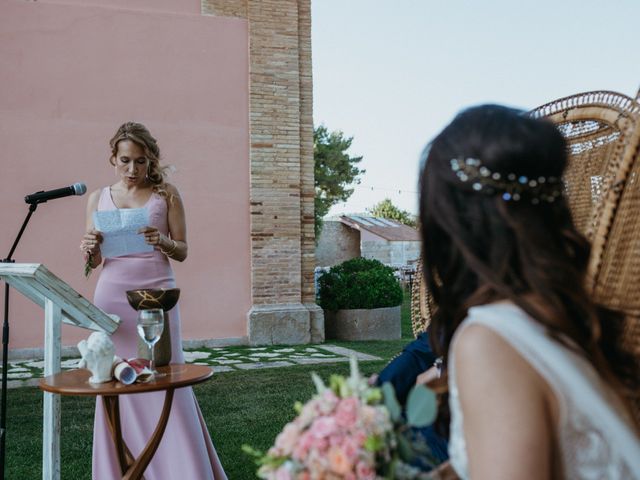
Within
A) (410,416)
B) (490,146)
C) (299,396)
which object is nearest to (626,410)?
(410,416)

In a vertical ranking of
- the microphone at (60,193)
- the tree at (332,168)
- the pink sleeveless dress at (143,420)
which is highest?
the tree at (332,168)

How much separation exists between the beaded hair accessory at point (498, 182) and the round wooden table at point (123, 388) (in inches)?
68.1

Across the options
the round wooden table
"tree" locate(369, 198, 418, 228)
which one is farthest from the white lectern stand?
"tree" locate(369, 198, 418, 228)

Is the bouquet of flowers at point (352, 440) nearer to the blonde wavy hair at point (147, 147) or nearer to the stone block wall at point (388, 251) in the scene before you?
the blonde wavy hair at point (147, 147)

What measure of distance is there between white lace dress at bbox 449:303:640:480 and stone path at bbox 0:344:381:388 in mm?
5783

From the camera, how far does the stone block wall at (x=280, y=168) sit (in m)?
9.39

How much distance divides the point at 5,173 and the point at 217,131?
2889mm

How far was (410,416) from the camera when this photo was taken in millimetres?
1086

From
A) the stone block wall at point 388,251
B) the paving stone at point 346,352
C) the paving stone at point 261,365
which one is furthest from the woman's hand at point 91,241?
the stone block wall at point 388,251

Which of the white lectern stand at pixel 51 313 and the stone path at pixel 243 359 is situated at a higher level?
the white lectern stand at pixel 51 313

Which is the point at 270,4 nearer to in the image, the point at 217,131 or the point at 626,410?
the point at 217,131

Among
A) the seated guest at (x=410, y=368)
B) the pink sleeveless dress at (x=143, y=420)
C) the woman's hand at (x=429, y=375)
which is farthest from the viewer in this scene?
the pink sleeveless dress at (x=143, y=420)

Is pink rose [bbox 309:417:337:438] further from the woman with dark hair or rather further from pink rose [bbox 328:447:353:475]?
the woman with dark hair

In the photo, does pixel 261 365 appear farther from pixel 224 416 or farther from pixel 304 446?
pixel 304 446
